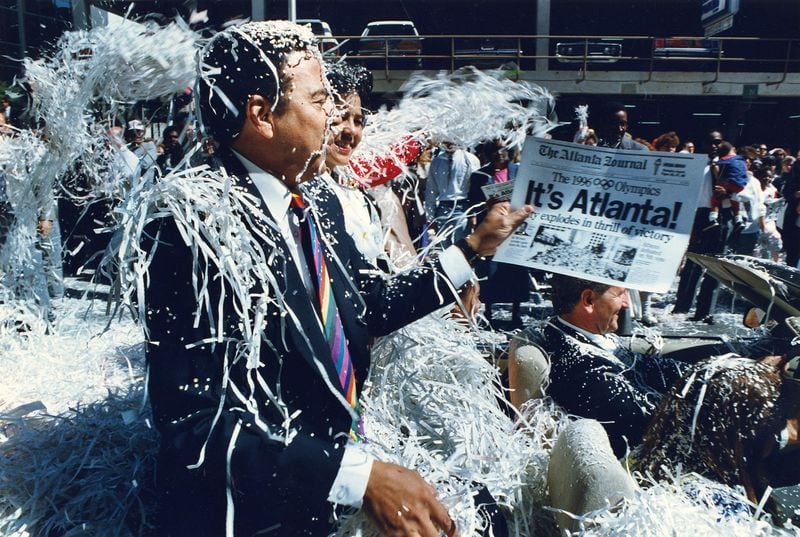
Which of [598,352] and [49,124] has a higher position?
[49,124]

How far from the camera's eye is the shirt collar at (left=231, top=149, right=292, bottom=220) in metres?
1.58

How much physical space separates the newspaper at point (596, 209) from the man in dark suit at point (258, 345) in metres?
0.63

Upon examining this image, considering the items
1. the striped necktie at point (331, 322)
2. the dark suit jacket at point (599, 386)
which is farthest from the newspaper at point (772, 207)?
the striped necktie at point (331, 322)

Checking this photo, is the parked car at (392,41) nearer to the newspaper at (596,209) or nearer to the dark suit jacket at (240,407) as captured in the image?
the newspaper at (596,209)

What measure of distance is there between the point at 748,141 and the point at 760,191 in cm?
1273

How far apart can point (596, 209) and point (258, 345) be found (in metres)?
1.03

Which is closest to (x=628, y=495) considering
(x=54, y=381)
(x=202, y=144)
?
(x=202, y=144)

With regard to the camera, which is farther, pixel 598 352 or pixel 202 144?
pixel 598 352

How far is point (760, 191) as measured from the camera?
733cm

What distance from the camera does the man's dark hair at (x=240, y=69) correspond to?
4.90 feet

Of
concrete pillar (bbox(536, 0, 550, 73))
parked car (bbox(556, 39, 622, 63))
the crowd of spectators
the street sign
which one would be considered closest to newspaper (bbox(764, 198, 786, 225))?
the crowd of spectators

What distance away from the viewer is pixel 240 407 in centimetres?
146

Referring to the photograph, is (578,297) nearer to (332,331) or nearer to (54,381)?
(332,331)

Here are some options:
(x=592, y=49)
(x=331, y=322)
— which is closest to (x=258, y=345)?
(x=331, y=322)
